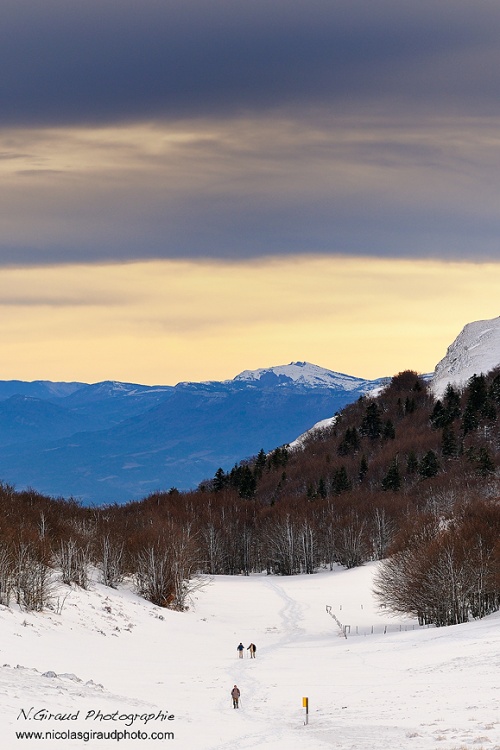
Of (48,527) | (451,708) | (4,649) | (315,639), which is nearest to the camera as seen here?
(451,708)

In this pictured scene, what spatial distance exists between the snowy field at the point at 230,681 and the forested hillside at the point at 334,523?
15.3 ft

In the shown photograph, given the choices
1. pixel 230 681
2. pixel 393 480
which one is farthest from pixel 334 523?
pixel 230 681

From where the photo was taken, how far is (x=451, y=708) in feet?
103

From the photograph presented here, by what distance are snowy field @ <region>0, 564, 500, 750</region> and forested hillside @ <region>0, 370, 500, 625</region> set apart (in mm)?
4653

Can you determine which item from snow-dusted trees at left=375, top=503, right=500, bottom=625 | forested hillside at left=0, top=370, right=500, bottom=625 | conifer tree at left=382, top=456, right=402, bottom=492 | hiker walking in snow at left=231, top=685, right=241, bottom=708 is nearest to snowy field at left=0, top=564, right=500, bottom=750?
hiker walking in snow at left=231, top=685, right=241, bottom=708

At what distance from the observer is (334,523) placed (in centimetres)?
13275

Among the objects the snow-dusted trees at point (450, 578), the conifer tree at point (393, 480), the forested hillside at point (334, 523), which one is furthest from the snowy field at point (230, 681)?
the conifer tree at point (393, 480)

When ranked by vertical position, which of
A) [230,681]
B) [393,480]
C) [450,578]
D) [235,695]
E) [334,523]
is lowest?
[230,681]

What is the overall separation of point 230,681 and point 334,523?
3470 inches

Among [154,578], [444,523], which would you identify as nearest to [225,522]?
[444,523]

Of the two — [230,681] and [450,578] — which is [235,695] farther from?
[450,578]

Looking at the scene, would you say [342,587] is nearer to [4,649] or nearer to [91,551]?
[91,551]

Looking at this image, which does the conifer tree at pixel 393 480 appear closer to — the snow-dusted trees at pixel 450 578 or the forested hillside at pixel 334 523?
the forested hillside at pixel 334 523

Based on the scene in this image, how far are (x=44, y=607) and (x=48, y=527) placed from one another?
29.7 meters
